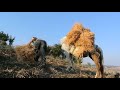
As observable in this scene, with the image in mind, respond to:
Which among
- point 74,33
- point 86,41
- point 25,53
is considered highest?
point 74,33

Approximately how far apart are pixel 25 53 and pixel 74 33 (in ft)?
2.76

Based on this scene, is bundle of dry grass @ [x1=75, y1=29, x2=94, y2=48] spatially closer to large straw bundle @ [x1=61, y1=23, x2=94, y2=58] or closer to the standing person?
large straw bundle @ [x1=61, y1=23, x2=94, y2=58]

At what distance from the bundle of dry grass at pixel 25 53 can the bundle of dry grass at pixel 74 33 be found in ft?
1.87

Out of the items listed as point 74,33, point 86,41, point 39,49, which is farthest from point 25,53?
point 86,41

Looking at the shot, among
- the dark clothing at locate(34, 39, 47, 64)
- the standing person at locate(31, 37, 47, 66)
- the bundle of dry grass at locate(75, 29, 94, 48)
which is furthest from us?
the dark clothing at locate(34, 39, 47, 64)

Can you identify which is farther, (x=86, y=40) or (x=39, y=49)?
(x=39, y=49)

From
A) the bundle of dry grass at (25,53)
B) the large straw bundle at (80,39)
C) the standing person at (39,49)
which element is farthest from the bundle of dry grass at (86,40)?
the bundle of dry grass at (25,53)

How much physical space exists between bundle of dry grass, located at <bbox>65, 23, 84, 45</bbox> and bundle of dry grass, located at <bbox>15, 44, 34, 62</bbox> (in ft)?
1.87

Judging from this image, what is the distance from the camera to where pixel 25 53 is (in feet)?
15.9

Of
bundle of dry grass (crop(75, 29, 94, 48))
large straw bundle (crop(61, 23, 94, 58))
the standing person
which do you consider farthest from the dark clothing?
bundle of dry grass (crop(75, 29, 94, 48))

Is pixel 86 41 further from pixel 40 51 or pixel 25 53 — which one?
pixel 25 53

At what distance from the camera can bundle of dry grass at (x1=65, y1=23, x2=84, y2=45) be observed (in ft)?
14.6
